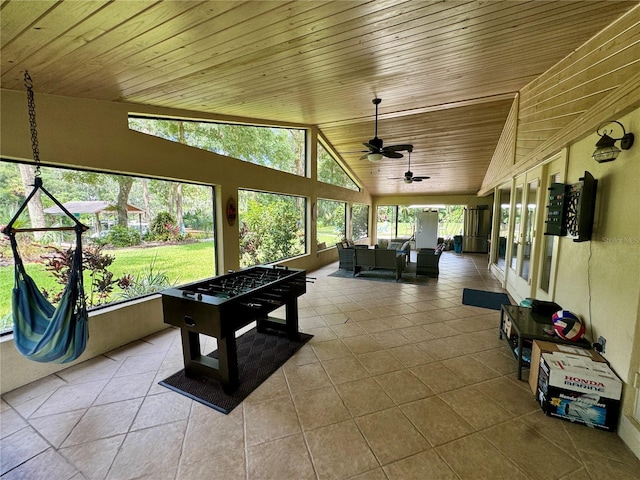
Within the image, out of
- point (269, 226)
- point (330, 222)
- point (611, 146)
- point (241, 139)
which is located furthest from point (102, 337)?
point (330, 222)

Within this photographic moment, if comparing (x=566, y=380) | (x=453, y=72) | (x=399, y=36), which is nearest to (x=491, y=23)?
(x=399, y=36)

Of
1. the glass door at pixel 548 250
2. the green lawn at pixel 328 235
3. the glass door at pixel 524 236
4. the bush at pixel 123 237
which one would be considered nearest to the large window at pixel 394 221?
the green lawn at pixel 328 235

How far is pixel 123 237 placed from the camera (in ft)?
10.6

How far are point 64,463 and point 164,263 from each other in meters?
2.38

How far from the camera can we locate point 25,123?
2271mm

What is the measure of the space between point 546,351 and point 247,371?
2570 mm

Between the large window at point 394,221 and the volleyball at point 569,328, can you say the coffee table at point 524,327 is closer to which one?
the volleyball at point 569,328

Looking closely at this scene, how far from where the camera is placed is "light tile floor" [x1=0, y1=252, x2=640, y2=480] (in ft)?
5.24

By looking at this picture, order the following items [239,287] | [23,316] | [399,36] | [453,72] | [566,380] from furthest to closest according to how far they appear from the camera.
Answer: [453,72]
[239,287]
[399,36]
[23,316]
[566,380]

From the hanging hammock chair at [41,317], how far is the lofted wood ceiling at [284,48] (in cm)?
68

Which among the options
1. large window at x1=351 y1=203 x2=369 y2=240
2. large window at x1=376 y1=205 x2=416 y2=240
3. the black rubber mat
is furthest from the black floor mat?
large window at x1=376 y1=205 x2=416 y2=240

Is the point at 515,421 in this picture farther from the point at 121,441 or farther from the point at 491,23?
the point at 491,23

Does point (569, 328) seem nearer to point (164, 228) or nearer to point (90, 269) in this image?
point (164, 228)

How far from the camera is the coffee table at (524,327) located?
7.68 ft
